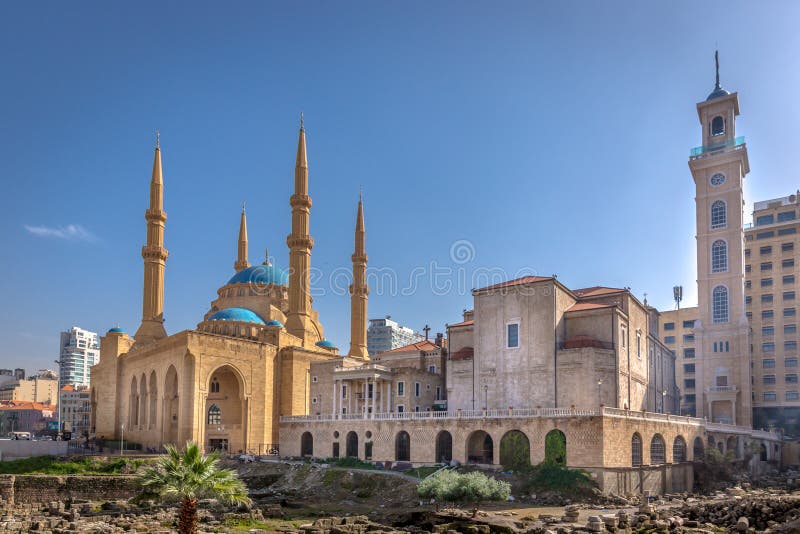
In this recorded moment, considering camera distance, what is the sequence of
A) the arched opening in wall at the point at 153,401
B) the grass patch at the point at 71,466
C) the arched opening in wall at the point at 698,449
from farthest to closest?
1. the arched opening in wall at the point at 153,401
2. the arched opening in wall at the point at 698,449
3. the grass patch at the point at 71,466

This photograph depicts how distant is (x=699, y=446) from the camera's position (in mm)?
51438

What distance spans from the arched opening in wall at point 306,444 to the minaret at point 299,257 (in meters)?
13.5

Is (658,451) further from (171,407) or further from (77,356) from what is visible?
(77,356)

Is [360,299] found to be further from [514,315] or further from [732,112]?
[732,112]

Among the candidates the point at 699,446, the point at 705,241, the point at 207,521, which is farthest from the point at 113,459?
the point at 705,241

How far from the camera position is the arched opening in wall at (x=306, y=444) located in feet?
181

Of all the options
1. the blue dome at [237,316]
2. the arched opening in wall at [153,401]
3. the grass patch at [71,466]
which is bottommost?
the grass patch at [71,466]

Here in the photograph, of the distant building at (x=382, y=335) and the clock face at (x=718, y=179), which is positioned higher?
the clock face at (x=718, y=179)

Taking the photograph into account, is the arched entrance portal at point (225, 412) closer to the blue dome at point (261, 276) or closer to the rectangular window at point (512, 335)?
the blue dome at point (261, 276)

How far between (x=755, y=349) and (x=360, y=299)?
40259 millimetres

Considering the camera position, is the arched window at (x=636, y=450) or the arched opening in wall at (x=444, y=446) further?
the arched opening in wall at (x=444, y=446)

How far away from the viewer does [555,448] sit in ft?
136

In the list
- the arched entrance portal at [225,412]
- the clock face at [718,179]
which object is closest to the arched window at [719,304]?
the clock face at [718,179]

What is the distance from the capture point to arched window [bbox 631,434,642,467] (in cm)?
4228
